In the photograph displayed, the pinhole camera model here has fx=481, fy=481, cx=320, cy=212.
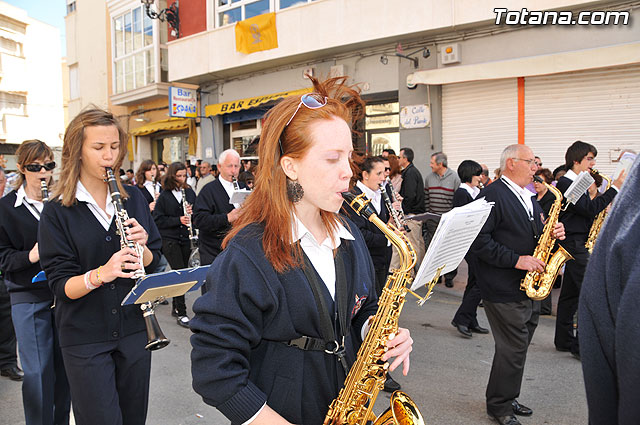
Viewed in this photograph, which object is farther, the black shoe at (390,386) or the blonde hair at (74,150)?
the black shoe at (390,386)

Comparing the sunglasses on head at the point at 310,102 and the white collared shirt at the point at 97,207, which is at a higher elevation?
the sunglasses on head at the point at 310,102

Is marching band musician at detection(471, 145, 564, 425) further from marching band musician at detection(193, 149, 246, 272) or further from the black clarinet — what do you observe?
marching band musician at detection(193, 149, 246, 272)

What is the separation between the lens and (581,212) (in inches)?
213

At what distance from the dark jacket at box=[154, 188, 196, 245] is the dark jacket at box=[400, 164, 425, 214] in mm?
3773

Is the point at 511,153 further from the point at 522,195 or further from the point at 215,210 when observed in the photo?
the point at 215,210

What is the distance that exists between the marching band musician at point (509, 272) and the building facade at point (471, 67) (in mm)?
6014

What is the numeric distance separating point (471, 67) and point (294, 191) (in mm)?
9232

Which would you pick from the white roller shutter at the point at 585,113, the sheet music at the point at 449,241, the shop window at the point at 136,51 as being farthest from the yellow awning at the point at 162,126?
the sheet music at the point at 449,241

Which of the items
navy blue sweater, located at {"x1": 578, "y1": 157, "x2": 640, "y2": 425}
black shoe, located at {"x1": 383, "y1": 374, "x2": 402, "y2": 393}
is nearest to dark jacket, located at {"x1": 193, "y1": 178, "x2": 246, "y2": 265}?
black shoe, located at {"x1": 383, "y1": 374, "x2": 402, "y2": 393}

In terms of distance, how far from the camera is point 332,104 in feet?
6.13

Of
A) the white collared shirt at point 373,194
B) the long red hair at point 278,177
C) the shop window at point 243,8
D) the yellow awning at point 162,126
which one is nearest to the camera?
the long red hair at point 278,177

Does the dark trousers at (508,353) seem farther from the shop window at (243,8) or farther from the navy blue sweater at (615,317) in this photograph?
the shop window at (243,8)

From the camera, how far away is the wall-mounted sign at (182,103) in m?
16.2

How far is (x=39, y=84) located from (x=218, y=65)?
2780cm
